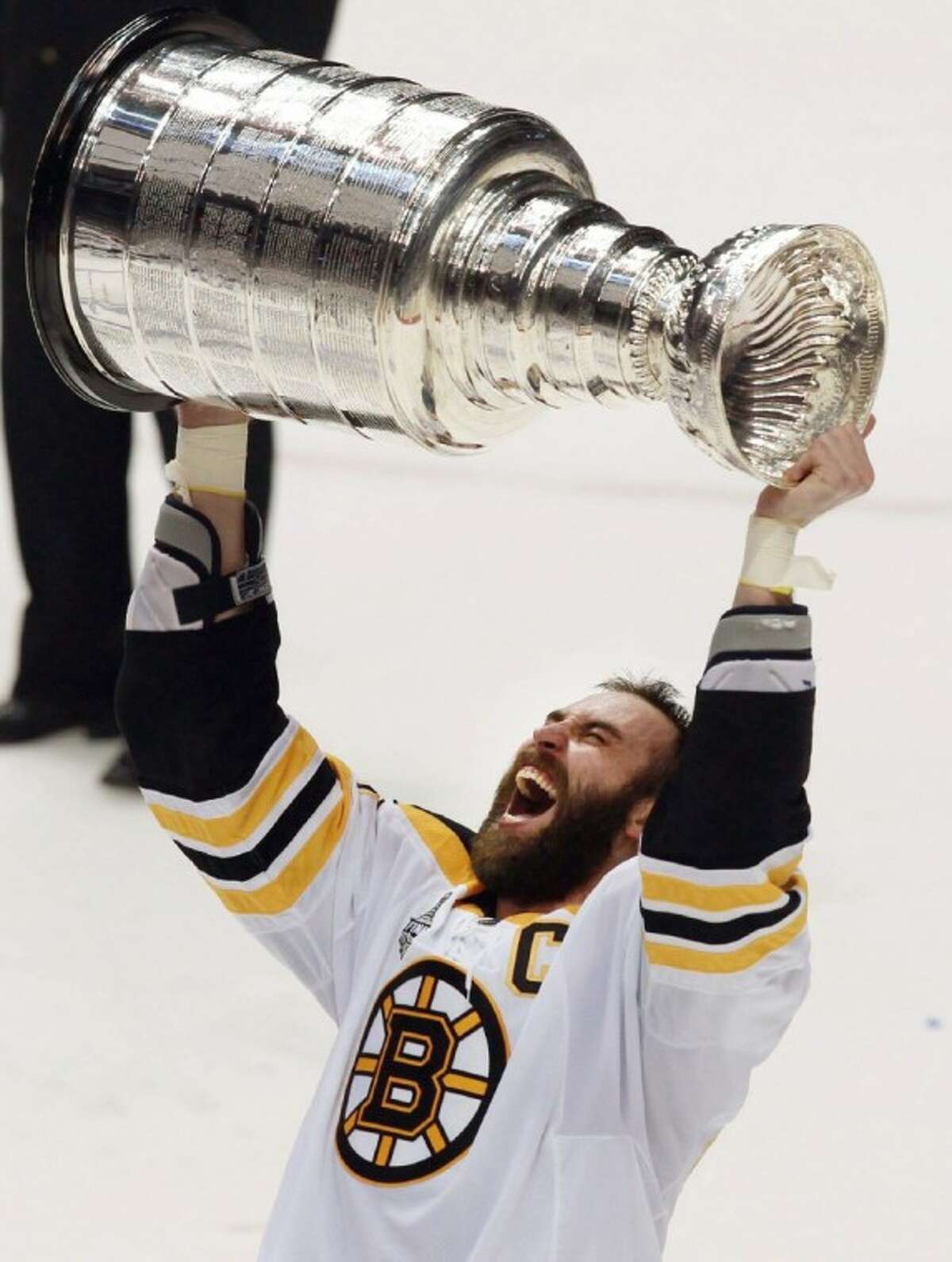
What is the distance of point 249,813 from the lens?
1.39 m

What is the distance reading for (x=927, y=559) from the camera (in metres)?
3.42

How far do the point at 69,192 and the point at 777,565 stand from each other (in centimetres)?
40

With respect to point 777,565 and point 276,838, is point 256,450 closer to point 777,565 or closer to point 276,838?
point 276,838

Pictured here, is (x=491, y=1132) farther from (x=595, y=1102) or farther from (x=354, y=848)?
(x=354, y=848)

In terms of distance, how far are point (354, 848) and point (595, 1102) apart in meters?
0.26

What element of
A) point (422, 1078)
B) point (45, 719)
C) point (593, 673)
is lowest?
point (45, 719)

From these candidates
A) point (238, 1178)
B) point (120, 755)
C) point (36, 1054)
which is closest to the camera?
point (238, 1178)

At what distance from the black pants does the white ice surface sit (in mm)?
148

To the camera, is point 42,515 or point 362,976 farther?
point 42,515

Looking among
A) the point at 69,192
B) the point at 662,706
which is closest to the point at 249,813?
the point at 662,706

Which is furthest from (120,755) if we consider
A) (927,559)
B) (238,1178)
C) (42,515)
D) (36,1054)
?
(927,559)

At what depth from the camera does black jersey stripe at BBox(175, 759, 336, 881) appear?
1402 mm

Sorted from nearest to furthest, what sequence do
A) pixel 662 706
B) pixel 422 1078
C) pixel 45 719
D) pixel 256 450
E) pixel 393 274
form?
pixel 393 274 → pixel 422 1078 → pixel 662 706 → pixel 256 450 → pixel 45 719

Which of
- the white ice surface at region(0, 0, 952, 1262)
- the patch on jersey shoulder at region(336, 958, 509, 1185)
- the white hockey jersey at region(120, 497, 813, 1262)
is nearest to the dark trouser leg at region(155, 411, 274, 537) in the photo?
the white ice surface at region(0, 0, 952, 1262)
